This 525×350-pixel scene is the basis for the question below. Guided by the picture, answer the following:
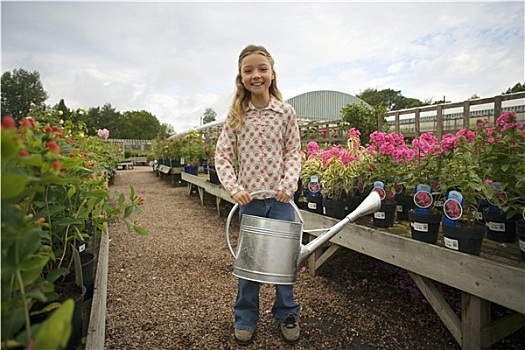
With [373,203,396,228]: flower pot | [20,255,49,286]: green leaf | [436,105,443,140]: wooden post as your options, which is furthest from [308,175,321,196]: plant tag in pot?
[436,105,443,140]: wooden post

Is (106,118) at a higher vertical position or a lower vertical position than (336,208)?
higher

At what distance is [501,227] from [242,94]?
1256 millimetres

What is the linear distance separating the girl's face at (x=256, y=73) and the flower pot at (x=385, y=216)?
2.87 ft

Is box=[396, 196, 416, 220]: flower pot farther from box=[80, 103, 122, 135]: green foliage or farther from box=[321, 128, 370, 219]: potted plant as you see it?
box=[80, 103, 122, 135]: green foliage

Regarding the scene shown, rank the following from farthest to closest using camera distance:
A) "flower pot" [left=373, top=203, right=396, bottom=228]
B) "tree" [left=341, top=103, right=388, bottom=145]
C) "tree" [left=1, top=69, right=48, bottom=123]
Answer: "tree" [left=341, top=103, right=388, bottom=145]
"flower pot" [left=373, top=203, right=396, bottom=228]
"tree" [left=1, top=69, right=48, bottom=123]

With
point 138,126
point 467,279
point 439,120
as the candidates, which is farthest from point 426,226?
point 138,126

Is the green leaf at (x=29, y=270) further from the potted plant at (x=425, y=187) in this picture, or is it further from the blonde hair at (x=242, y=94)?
the potted plant at (x=425, y=187)

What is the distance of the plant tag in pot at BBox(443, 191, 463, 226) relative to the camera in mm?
Result: 1272

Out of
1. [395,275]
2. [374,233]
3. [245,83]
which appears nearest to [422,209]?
[374,233]

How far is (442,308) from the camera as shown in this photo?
1363mm

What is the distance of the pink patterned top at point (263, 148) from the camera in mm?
1369

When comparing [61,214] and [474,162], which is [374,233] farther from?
[61,214]

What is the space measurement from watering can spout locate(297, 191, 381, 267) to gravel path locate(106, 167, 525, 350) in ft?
1.61

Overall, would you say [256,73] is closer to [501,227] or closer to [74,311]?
[74,311]
